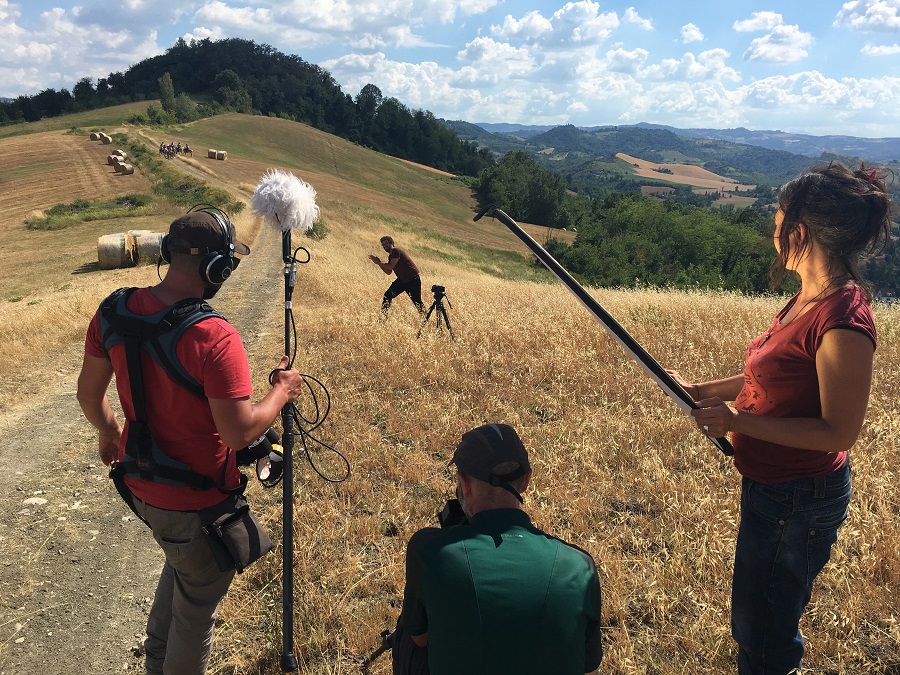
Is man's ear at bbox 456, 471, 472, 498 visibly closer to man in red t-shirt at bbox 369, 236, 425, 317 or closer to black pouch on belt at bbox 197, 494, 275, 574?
black pouch on belt at bbox 197, 494, 275, 574

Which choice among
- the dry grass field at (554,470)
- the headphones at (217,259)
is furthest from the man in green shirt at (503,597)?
the dry grass field at (554,470)

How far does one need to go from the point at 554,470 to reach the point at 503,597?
329 cm

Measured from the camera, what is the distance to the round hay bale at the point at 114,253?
1792cm

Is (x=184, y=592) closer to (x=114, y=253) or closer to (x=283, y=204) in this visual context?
(x=283, y=204)

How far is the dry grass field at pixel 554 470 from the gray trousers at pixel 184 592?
1.94ft

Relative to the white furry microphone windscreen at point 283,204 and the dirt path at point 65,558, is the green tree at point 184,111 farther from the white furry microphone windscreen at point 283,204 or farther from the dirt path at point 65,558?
the white furry microphone windscreen at point 283,204

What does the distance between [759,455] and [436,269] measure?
26.7m

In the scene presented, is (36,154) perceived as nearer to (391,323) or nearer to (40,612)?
(391,323)

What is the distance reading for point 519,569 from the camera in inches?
68.5

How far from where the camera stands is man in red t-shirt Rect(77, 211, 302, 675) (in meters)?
2.27

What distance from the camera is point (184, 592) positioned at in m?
2.59

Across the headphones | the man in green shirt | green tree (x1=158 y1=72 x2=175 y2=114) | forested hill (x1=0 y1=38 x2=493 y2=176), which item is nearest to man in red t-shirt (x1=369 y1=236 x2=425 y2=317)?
the headphones

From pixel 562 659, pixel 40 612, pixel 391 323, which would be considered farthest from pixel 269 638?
pixel 391 323

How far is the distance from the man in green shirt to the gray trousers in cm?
118
